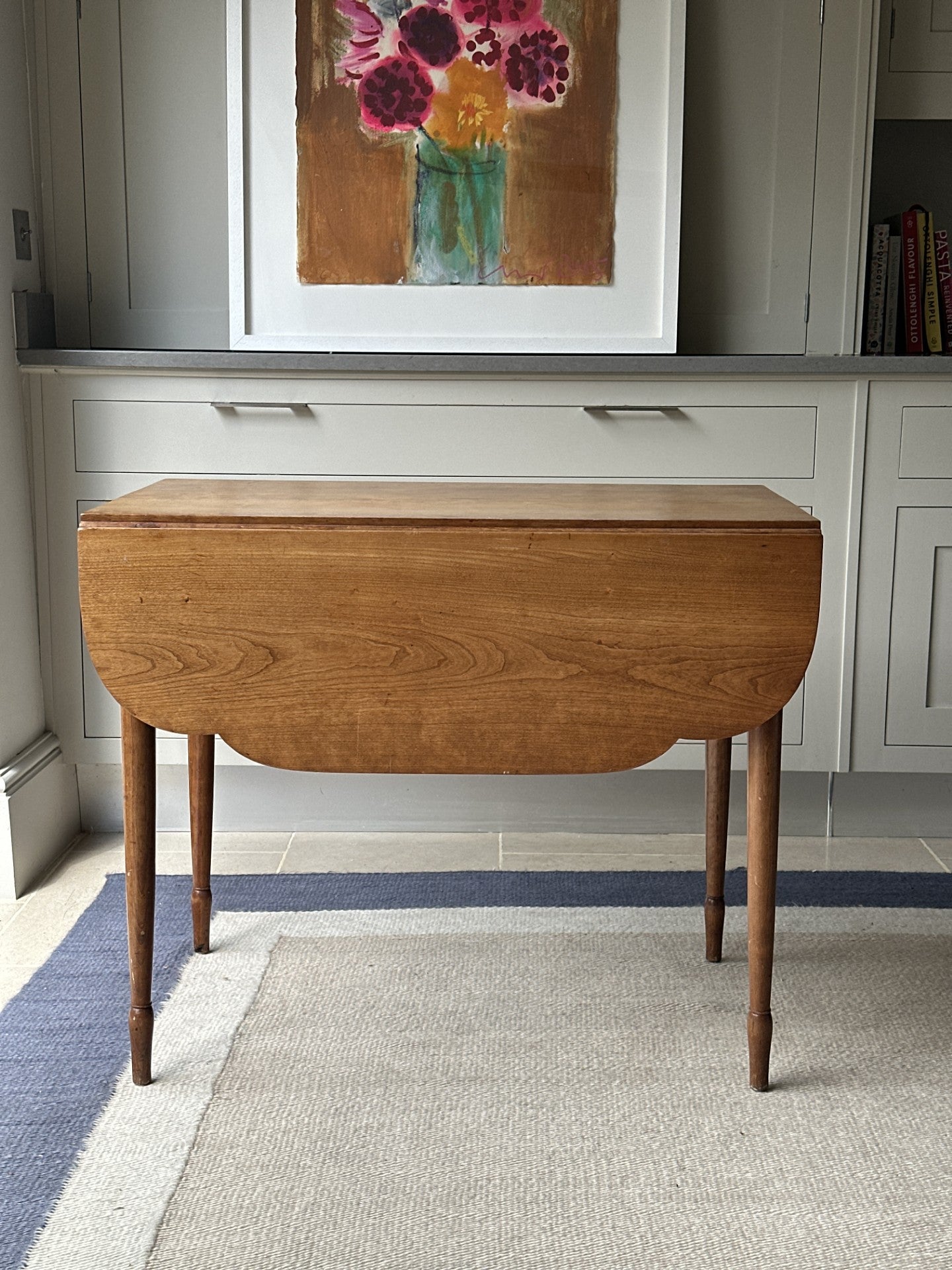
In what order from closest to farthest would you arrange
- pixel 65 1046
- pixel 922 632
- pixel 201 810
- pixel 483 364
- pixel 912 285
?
pixel 65 1046 < pixel 201 810 < pixel 483 364 < pixel 922 632 < pixel 912 285

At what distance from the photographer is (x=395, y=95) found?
2602 millimetres

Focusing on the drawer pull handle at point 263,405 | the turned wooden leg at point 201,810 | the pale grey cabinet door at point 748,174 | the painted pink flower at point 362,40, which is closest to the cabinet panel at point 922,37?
the pale grey cabinet door at point 748,174

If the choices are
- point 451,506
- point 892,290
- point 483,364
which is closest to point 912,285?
point 892,290

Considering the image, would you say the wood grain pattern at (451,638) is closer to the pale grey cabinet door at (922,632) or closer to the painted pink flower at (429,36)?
the pale grey cabinet door at (922,632)

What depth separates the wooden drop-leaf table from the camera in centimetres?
154

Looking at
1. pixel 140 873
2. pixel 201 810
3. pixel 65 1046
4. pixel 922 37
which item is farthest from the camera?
pixel 922 37

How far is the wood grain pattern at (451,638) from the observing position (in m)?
1.54

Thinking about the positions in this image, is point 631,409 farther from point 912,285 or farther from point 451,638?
point 451,638

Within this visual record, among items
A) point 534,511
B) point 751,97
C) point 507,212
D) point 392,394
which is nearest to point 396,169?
point 507,212

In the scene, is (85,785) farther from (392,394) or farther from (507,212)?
(507,212)

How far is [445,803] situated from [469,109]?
1450mm

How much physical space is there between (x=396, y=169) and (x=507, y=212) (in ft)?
0.81

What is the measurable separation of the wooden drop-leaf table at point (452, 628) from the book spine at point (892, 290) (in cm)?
142

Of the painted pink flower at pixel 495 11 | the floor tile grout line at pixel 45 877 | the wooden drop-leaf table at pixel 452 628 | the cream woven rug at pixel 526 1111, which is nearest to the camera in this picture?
the cream woven rug at pixel 526 1111
